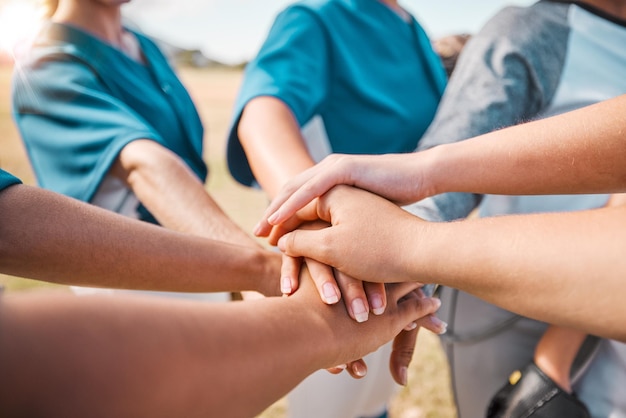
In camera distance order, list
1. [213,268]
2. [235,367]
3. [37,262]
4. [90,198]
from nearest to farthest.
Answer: [235,367] → [37,262] → [213,268] → [90,198]

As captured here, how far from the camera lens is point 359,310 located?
78 centimetres

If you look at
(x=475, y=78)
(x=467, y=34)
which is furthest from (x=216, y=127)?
(x=475, y=78)

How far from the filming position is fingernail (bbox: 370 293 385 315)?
2.68ft

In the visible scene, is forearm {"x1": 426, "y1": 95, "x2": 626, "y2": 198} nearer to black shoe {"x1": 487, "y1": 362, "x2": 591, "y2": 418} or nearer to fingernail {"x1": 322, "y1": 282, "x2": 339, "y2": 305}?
fingernail {"x1": 322, "y1": 282, "x2": 339, "y2": 305}

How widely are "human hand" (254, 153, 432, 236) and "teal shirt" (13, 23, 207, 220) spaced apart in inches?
13.2

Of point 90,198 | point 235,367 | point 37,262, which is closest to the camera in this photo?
point 235,367

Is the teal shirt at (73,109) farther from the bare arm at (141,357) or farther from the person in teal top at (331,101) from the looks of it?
the bare arm at (141,357)

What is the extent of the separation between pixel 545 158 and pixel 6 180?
866 mm

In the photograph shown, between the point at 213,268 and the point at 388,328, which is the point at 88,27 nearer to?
the point at 213,268

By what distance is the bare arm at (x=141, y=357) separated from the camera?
388mm

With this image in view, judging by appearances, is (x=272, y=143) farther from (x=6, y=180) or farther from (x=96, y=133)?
(x=6, y=180)

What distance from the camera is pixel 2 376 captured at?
0.37m

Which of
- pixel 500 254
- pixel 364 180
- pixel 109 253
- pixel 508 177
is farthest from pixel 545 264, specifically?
pixel 109 253

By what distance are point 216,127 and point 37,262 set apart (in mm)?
8022
